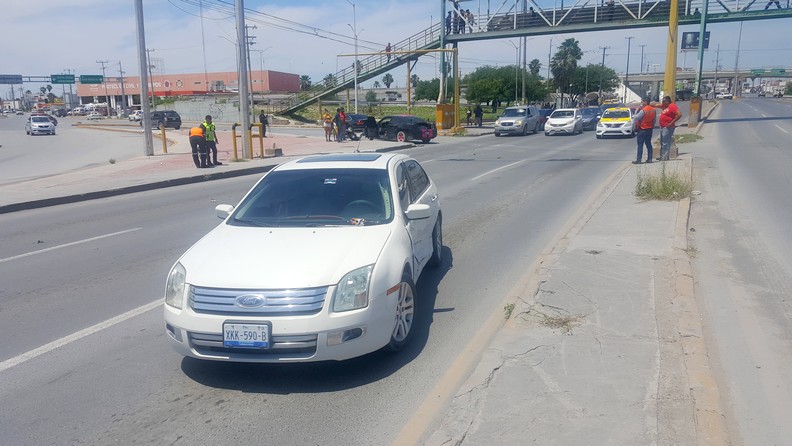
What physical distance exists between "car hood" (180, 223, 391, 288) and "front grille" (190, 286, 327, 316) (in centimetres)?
5

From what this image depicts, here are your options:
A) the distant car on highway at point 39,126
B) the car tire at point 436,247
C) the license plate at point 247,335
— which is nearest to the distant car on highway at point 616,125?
the car tire at point 436,247

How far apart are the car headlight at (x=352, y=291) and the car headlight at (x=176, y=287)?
1.14 meters

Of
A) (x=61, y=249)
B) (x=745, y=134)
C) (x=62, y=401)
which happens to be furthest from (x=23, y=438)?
(x=745, y=134)

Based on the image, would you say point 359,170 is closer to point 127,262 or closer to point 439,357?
point 439,357

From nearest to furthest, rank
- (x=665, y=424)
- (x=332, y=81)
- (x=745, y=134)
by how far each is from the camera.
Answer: (x=665, y=424) < (x=745, y=134) < (x=332, y=81)

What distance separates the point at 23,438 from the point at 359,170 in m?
3.65

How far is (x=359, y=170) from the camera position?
6684mm

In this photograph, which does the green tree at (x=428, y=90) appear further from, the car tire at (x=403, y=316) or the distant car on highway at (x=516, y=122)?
the car tire at (x=403, y=316)

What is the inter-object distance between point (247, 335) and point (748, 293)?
5340mm

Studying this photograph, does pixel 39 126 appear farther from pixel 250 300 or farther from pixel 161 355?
pixel 250 300

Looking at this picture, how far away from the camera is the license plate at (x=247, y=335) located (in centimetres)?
460

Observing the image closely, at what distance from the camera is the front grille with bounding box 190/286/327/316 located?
182 inches

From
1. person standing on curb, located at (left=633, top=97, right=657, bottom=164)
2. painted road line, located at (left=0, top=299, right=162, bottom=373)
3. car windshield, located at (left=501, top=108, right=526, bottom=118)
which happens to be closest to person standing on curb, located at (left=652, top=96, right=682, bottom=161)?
person standing on curb, located at (left=633, top=97, right=657, bottom=164)

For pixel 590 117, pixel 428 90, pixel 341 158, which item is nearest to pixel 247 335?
pixel 341 158
